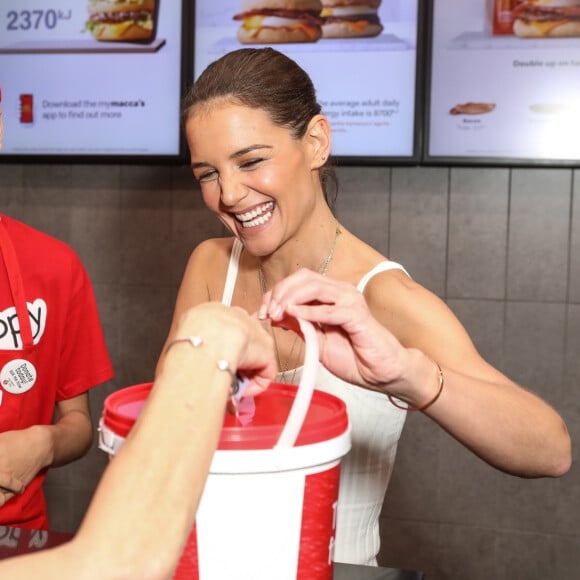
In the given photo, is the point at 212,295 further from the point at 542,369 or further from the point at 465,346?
the point at 542,369

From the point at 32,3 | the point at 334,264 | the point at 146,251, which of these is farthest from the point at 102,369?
the point at 32,3

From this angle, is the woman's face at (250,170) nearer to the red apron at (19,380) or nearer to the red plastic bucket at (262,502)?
the red apron at (19,380)

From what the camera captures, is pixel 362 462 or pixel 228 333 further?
pixel 362 462

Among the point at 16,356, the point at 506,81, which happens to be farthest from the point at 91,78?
the point at 16,356

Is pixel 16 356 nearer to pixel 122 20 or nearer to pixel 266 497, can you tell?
pixel 266 497

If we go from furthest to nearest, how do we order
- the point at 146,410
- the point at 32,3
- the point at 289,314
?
the point at 32,3
the point at 289,314
the point at 146,410

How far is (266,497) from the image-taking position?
676 mm

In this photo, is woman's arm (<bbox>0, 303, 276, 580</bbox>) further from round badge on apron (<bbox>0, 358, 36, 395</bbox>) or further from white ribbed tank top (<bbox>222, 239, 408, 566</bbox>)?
round badge on apron (<bbox>0, 358, 36, 395</bbox>)

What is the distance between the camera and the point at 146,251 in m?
2.93

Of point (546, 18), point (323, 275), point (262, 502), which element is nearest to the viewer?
point (262, 502)

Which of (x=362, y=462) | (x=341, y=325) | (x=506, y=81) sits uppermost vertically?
(x=506, y=81)

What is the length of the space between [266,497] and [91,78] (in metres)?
2.44

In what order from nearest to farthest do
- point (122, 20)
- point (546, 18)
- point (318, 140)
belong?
point (318, 140) → point (546, 18) → point (122, 20)

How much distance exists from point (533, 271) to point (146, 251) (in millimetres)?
1417
